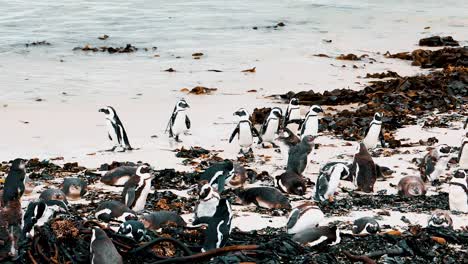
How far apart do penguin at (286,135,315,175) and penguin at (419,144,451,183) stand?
118cm

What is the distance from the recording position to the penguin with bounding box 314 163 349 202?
24.8 feet

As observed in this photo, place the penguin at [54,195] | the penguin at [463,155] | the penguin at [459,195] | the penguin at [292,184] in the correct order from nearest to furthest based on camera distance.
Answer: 1. the penguin at [54,195]
2. the penguin at [459,195]
3. the penguin at [292,184]
4. the penguin at [463,155]

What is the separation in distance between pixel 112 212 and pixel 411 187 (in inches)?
111

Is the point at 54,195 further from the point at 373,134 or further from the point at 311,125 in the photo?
the point at 373,134

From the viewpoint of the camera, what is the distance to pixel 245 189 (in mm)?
7562

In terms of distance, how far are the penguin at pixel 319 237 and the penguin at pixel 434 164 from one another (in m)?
2.90

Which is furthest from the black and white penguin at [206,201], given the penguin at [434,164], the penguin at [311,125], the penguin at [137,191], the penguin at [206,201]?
the penguin at [311,125]

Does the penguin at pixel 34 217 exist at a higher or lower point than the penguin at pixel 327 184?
higher

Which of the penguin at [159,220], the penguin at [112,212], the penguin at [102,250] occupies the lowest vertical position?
the penguin at [112,212]

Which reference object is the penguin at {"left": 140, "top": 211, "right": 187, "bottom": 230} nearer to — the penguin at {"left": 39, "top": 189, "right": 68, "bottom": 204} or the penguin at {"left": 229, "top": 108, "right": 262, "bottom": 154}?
the penguin at {"left": 39, "top": 189, "right": 68, "bottom": 204}

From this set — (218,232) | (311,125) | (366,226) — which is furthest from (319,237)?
(311,125)

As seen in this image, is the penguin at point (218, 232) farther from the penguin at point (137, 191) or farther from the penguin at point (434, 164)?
the penguin at point (434, 164)

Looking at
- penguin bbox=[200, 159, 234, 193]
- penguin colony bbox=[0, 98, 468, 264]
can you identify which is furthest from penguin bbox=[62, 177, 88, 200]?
penguin bbox=[200, 159, 234, 193]

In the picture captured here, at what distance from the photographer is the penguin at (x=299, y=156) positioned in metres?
8.55
